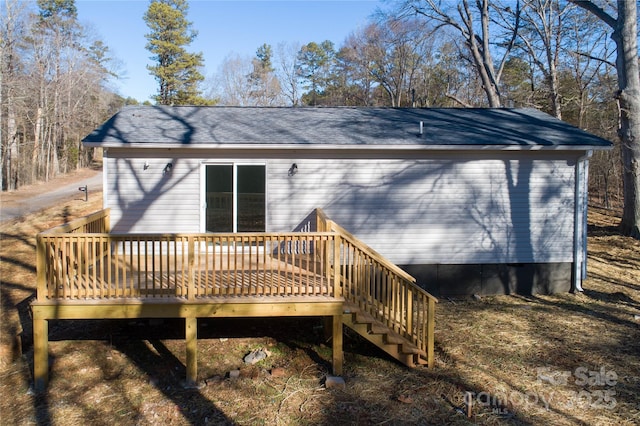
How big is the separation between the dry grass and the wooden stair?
0.19 m

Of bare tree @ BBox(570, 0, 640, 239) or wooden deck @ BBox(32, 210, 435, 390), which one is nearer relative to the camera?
wooden deck @ BBox(32, 210, 435, 390)

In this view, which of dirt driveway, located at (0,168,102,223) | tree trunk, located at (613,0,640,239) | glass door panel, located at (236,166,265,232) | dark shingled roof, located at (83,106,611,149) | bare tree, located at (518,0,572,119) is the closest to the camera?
dark shingled roof, located at (83,106,611,149)

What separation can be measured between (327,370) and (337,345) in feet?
1.46

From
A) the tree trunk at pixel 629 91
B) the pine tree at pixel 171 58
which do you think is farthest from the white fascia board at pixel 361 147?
the pine tree at pixel 171 58

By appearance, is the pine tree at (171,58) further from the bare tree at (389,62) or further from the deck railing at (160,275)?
the deck railing at (160,275)

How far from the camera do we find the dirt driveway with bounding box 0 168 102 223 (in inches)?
741

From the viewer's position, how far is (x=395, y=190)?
8.88 metres

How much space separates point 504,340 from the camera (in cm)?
688

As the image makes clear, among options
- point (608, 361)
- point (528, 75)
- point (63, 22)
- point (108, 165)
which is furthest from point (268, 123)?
point (63, 22)

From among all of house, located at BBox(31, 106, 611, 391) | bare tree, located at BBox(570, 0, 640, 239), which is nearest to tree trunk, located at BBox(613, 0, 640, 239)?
bare tree, located at BBox(570, 0, 640, 239)

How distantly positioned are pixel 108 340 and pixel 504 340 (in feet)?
20.2

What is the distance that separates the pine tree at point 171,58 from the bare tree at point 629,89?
30.5m

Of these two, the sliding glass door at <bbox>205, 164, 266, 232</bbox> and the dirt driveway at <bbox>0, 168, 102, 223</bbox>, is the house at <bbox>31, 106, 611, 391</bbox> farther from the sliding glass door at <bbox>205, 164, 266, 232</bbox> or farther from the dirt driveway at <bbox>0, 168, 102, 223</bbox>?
the dirt driveway at <bbox>0, 168, 102, 223</bbox>

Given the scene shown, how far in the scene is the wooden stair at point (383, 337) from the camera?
19.6 ft
